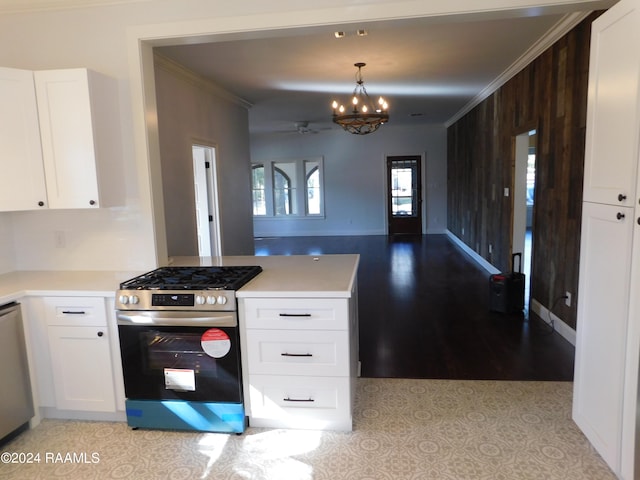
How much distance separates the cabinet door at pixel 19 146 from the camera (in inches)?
103

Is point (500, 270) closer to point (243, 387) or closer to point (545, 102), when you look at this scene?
point (545, 102)

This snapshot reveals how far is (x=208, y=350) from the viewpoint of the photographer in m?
2.39

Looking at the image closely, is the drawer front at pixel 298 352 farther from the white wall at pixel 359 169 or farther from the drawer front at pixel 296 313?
the white wall at pixel 359 169

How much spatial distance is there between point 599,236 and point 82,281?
292 centimetres

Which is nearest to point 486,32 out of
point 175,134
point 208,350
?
point 175,134

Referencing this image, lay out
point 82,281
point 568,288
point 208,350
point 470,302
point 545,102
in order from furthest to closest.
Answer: point 470,302 → point 545,102 → point 568,288 → point 82,281 → point 208,350

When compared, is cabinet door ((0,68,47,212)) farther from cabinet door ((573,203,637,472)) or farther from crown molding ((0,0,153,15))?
cabinet door ((573,203,637,472))

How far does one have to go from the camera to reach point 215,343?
7.79 ft

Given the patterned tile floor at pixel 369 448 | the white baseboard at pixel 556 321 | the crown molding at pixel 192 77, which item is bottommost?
the patterned tile floor at pixel 369 448

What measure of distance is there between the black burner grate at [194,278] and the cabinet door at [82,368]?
377 millimetres

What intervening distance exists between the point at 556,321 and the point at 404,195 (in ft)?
23.9

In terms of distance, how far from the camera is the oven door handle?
2346 millimetres

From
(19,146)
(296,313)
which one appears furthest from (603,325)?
(19,146)

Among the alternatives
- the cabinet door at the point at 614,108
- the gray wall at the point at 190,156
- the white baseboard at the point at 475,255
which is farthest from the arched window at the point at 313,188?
the cabinet door at the point at 614,108
